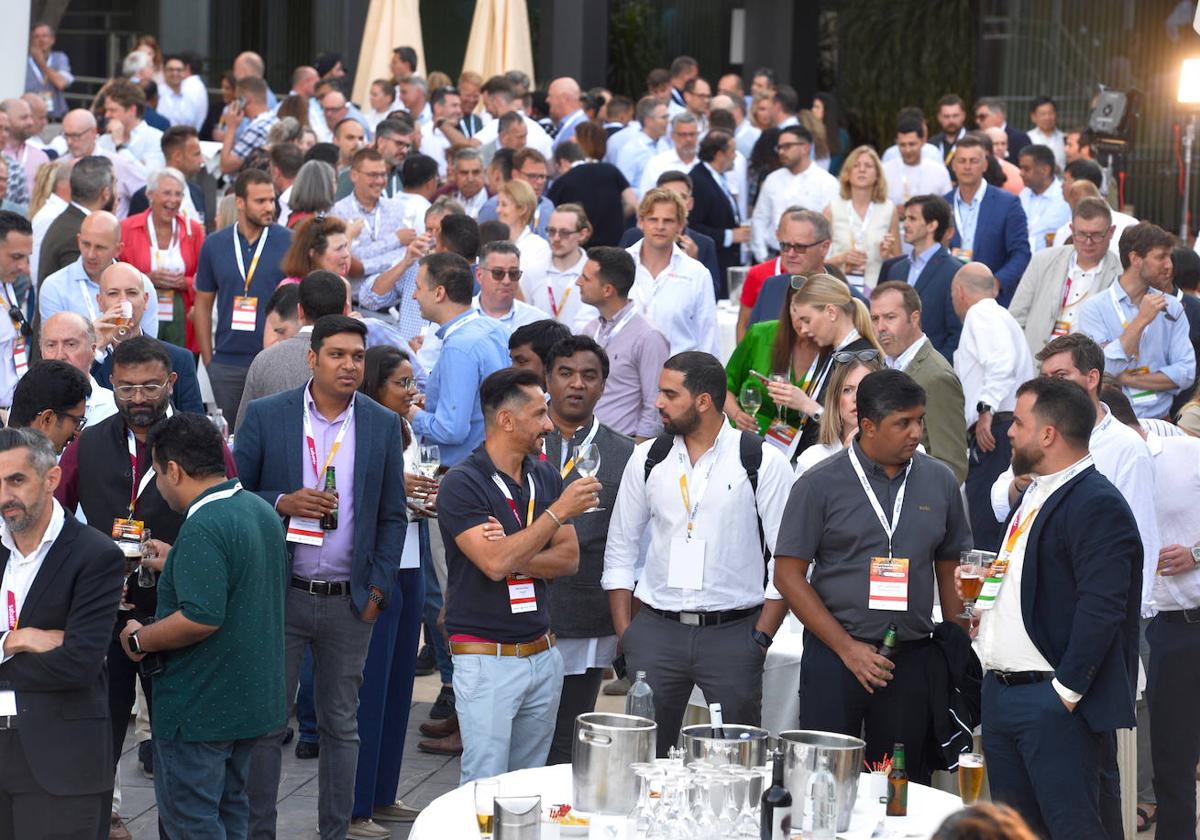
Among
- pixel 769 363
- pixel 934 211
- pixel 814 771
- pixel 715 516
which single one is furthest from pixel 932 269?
pixel 814 771

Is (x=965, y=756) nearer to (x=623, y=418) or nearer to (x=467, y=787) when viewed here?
(x=467, y=787)

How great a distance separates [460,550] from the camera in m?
5.18

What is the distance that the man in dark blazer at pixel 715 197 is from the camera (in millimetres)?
11812

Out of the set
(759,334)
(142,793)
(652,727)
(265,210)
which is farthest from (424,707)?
(652,727)

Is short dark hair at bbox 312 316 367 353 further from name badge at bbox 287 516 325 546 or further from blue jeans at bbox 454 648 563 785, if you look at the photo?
blue jeans at bbox 454 648 563 785

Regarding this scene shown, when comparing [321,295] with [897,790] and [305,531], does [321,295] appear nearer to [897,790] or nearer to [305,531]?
[305,531]

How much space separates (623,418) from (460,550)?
2.23 m

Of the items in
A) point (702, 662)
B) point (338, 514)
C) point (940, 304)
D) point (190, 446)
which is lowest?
point (702, 662)

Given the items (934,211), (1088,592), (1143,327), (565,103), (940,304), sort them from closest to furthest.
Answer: (1088,592)
(1143,327)
(940,304)
(934,211)
(565,103)

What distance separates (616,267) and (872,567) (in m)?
2.63

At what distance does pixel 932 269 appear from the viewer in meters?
9.18

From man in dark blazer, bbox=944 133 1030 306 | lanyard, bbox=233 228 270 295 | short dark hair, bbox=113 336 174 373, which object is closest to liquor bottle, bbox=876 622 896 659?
short dark hair, bbox=113 336 174 373

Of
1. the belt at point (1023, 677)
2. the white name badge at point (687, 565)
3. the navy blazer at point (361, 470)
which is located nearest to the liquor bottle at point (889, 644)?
the belt at point (1023, 677)

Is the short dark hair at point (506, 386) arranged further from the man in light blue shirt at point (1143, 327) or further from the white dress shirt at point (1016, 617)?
the man in light blue shirt at point (1143, 327)
